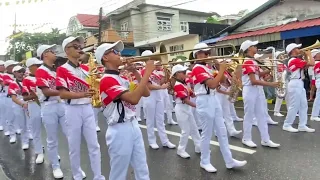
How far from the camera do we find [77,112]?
448cm

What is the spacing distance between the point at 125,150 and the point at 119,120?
0.32m

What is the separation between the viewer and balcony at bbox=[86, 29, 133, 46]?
2781 centimetres

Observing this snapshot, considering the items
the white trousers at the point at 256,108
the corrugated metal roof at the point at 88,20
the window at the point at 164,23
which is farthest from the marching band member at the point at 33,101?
the corrugated metal roof at the point at 88,20

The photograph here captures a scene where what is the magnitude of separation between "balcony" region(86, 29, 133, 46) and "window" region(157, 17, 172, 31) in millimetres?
2946

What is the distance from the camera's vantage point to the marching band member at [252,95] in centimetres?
605

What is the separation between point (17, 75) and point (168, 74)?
3701 millimetres

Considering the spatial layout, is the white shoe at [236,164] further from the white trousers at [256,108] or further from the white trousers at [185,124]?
the white trousers at [256,108]

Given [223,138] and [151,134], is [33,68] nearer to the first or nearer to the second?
[151,134]

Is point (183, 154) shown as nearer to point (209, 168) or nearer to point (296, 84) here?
point (209, 168)

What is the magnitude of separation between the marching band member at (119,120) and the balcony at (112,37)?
23367 millimetres

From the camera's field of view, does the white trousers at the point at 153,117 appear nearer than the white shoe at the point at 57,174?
No

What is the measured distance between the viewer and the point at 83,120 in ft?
14.8

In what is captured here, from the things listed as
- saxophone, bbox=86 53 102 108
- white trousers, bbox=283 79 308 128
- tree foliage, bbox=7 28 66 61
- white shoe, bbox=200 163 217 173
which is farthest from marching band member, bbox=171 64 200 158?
tree foliage, bbox=7 28 66 61

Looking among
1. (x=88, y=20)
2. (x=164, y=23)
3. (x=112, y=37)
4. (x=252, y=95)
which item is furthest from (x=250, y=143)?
(x=88, y=20)
